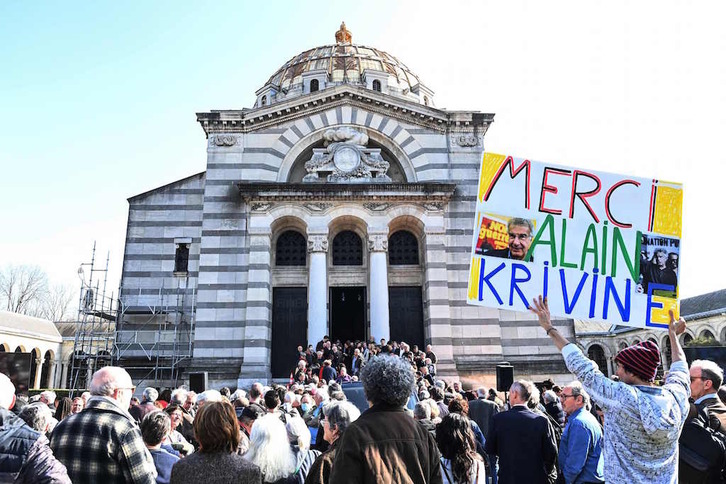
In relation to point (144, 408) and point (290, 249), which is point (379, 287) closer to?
point (290, 249)

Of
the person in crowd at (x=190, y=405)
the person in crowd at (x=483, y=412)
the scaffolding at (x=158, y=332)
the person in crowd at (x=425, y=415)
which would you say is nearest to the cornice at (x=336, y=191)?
the scaffolding at (x=158, y=332)

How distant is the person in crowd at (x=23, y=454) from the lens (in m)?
3.90

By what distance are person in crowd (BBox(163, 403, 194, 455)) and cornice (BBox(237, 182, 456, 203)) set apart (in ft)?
55.3

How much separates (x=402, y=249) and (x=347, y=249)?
267cm

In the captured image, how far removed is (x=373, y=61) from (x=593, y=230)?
143 feet

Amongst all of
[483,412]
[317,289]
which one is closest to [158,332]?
[317,289]

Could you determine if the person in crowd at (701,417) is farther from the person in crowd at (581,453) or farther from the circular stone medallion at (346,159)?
the circular stone medallion at (346,159)

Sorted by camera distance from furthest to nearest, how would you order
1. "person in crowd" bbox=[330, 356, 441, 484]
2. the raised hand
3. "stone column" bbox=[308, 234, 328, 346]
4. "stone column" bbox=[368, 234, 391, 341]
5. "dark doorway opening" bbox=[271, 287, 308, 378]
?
1. "dark doorway opening" bbox=[271, 287, 308, 378]
2. "stone column" bbox=[368, 234, 391, 341]
3. "stone column" bbox=[308, 234, 328, 346]
4. the raised hand
5. "person in crowd" bbox=[330, 356, 441, 484]

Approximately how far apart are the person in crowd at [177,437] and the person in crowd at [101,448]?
1.04m

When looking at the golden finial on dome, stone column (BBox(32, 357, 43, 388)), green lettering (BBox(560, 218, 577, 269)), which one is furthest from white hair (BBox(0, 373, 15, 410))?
the golden finial on dome

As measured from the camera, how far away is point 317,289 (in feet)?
78.4

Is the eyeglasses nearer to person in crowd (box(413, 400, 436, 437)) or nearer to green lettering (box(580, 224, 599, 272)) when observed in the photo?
green lettering (box(580, 224, 599, 272))

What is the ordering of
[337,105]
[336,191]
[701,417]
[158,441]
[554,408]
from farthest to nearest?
[337,105]
[336,191]
[554,408]
[701,417]
[158,441]

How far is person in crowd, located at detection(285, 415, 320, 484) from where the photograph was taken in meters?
5.39
